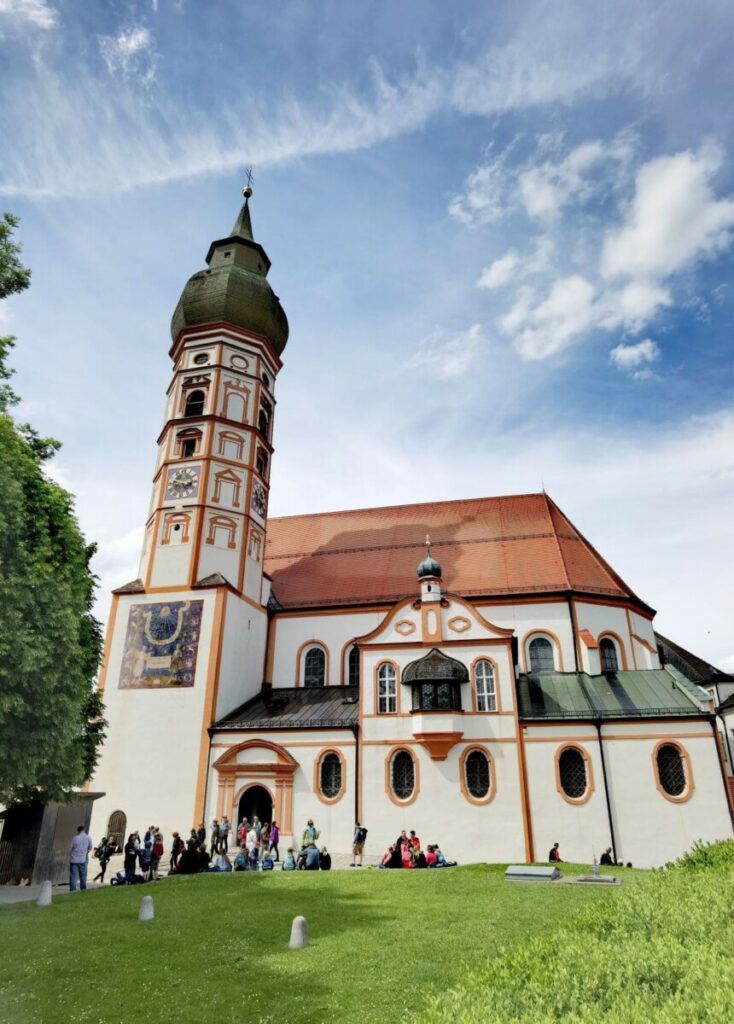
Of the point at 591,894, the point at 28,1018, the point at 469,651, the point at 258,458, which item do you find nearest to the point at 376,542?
the point at 258,458

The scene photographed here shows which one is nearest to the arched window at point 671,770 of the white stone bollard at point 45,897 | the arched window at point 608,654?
the arched window at point 608,654

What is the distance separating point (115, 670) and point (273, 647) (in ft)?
24.6

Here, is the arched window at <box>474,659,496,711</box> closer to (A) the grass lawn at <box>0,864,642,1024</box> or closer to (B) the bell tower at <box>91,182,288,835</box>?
(A) the grass lawn at <box>0,864,642,1024</box>

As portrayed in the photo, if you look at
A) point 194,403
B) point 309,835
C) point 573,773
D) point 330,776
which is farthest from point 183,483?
point 573,773

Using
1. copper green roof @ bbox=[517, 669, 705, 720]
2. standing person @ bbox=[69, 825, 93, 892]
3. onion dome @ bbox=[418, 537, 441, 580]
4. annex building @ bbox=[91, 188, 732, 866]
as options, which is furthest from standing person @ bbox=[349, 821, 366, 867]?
onion dome @ bbox=[418, 537, 441, 580]

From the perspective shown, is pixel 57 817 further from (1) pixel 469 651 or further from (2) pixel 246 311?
(2) pixel 246 311

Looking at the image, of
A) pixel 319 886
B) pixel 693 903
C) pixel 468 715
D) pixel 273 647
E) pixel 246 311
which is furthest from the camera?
pixel 246 311

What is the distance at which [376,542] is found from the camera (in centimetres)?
3719

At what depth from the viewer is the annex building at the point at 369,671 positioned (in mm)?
24703

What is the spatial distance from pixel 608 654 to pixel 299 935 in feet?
76.9

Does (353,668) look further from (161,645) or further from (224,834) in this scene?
(224,834)

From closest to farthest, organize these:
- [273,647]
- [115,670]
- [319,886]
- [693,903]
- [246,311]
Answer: [693,903], [319,886], [115,670], [273,647], [246,311]

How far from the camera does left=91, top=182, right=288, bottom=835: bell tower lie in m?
28.0

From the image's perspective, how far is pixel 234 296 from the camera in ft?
120
